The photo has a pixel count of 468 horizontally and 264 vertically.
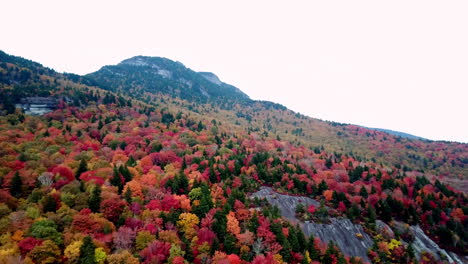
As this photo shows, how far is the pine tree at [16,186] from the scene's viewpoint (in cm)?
5479

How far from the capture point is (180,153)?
10262 cm

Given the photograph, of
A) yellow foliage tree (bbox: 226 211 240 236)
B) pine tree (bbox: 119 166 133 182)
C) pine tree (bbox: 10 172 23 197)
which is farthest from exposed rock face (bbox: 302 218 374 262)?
pine tree (bbox: 10 172 23 197)

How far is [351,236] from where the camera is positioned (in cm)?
6569

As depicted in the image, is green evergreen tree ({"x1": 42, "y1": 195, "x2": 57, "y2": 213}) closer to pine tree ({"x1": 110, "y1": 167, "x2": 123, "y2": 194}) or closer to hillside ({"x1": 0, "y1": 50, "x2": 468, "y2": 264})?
hillside ({"x1": 0, "y1": 50, "x2": 468, "y2": 264})

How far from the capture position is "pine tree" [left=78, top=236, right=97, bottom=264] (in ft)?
130

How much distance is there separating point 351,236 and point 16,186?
93156 millimetres

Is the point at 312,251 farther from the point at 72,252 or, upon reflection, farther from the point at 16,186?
the point at 16,186

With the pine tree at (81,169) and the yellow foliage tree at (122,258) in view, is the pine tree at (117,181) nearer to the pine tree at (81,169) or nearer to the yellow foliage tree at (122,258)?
the pine tree at (81,169)

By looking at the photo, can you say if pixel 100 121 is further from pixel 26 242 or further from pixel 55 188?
pixel 26 242

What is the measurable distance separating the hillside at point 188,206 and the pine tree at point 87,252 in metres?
0.22

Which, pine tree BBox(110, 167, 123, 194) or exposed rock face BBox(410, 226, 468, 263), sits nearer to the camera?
exposed rock face BBox(410, 226, 468, 263)

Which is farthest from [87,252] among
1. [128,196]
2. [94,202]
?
[128,196]

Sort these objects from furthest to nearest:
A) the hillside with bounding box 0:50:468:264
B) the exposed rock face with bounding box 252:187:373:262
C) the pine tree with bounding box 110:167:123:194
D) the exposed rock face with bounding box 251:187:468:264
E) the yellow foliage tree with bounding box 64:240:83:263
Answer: the pine tree with bounding box 110:167:123:194 < the exposed rock face with bounding box 251:187:468:264 < the exposed rock face with bounding box 252:187:373:262 < the hillside with bounding box 0:50:468:264 < the yellow foliage tree with bounding box 64:240:83:263

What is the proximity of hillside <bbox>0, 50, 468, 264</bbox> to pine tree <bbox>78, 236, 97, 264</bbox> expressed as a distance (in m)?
0.22
